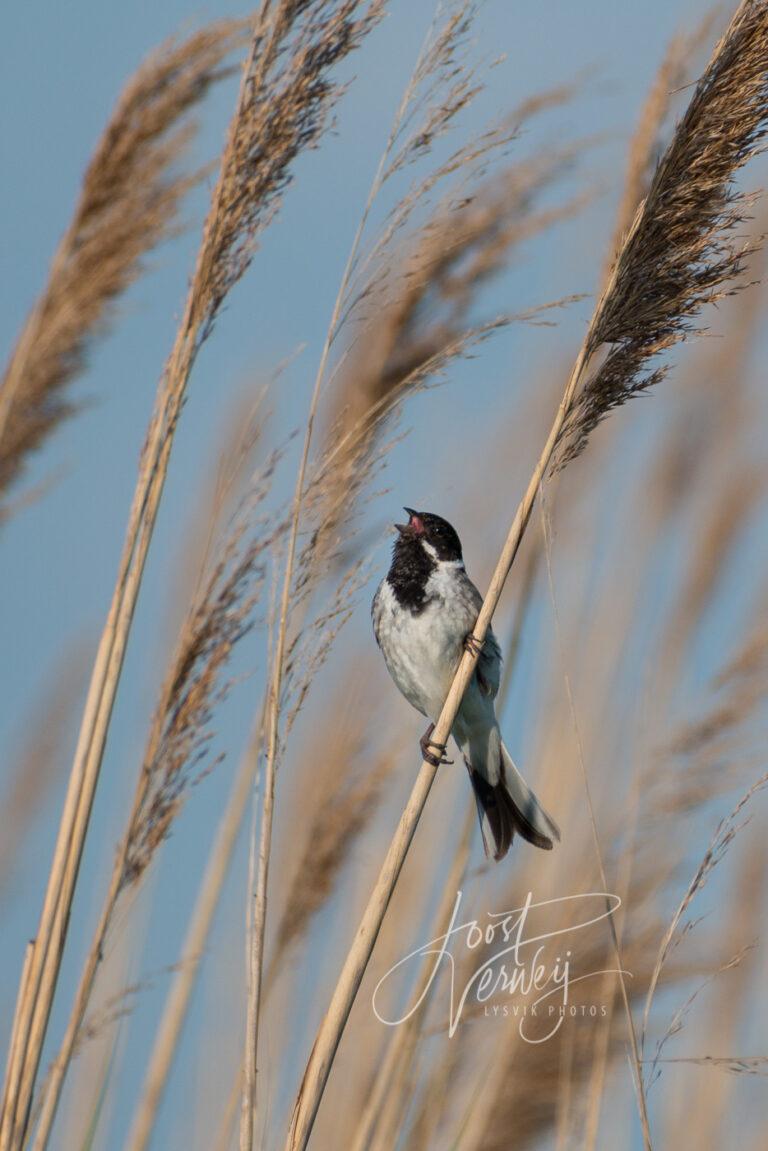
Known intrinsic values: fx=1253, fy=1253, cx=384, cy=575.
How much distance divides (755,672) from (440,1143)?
3.62ft

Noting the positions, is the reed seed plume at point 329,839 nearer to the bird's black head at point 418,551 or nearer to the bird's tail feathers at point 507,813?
the bird's tail feathers at point 507,813

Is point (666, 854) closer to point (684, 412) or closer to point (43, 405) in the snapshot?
point (684, 412)

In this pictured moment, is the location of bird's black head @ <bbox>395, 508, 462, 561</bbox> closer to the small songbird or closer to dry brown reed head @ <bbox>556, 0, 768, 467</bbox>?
the small songbird

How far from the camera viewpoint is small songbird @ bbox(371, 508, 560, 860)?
2.75 m

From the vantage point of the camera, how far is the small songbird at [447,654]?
275 centimetres

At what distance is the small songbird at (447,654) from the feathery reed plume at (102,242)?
114cm

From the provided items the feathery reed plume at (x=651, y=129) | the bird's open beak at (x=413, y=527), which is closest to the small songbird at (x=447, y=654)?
the bird's open beak at (x=413, y=527)

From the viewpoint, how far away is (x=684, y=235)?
Answer: 174 cm

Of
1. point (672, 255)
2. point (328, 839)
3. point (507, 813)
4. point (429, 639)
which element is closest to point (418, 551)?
point (429, 639)

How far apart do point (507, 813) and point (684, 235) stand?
1.44 m

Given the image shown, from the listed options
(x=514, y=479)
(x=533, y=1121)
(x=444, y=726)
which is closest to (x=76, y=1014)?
(x=444, y=726)

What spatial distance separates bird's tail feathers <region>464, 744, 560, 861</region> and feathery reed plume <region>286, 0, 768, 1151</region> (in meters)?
0.97

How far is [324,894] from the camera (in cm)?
236

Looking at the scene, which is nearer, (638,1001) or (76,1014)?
(76,1014)
